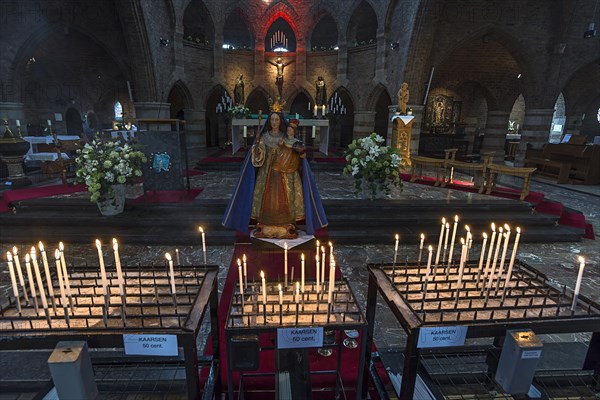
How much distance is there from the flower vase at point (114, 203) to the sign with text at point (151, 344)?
5.57 m

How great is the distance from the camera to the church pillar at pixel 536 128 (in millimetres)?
15117

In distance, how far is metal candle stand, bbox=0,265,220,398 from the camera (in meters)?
1.95

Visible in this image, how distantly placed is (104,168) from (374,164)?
5513 millimetres

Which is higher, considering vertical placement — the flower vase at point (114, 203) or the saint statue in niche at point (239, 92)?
the saint statue in niche at point (239, 92)

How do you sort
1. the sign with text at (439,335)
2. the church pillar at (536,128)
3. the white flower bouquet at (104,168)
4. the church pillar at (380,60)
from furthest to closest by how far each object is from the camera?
the church pillar at (380,60), the church pillar at (536,128), the white flower bouquet at (104,168), the sign with text at (439,335)

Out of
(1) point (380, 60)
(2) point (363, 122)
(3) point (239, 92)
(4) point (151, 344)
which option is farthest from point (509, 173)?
(3) point (239, 92)

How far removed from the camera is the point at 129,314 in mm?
2162

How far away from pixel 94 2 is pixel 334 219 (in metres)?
15.6

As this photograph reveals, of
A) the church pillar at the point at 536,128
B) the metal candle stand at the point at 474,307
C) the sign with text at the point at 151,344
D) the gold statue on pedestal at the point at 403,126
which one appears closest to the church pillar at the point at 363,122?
the church pillar at the point at 536,128

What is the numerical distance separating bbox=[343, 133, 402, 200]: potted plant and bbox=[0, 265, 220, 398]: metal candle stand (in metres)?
5.40

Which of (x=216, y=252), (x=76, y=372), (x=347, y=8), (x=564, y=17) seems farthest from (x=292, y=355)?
(x=347, y=8)

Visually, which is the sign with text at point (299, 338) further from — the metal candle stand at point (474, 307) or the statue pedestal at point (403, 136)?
the statue pedestal at point (403, 136)

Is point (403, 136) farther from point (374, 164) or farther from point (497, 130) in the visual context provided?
point (497, 130)

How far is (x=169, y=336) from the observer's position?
194 cm
